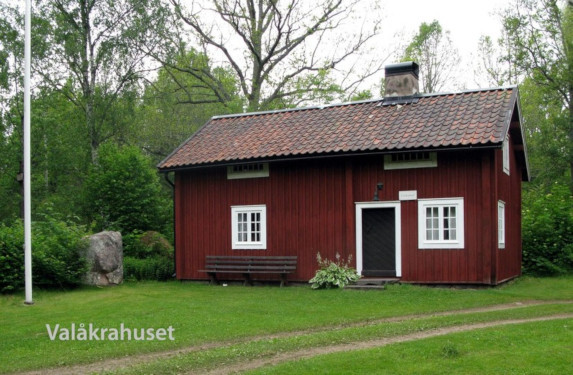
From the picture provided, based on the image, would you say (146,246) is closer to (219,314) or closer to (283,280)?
(283,280)

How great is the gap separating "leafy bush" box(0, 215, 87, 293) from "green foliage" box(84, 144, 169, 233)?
763cm

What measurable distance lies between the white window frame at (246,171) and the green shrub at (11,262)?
6.06 metres

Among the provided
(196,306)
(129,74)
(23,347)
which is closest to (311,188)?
(196,306)

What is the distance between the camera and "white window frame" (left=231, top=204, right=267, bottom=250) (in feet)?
62.5

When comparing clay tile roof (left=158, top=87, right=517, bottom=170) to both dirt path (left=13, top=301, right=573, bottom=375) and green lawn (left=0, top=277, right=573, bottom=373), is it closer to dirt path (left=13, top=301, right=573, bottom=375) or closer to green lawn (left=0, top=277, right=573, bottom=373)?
green lawn (left=0, top=277, right=573, bottom=373)

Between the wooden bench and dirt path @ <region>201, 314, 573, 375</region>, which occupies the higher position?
the wooden bench

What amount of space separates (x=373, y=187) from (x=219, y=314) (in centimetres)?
637

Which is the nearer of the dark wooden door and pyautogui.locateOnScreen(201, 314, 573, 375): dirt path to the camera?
pyautogui.locateOnScreen(201, 314, 573, 375): dirt path

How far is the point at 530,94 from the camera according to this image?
37531 mm

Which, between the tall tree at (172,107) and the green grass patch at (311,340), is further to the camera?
the tall tree at (172,107)

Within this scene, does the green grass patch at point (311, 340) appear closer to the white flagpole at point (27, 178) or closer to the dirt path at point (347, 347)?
A: the dirt path at point (347, 347)

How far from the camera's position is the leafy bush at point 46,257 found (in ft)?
55.7

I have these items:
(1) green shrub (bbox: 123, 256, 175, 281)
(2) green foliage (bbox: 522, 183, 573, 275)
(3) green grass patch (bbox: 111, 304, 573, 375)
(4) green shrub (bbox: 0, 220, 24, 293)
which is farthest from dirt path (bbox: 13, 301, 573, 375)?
(1) green shrub (bbox: 123, 256, 175, 281)

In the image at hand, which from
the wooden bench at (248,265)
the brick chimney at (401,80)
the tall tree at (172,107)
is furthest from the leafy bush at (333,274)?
the tall tree at (172,107)
